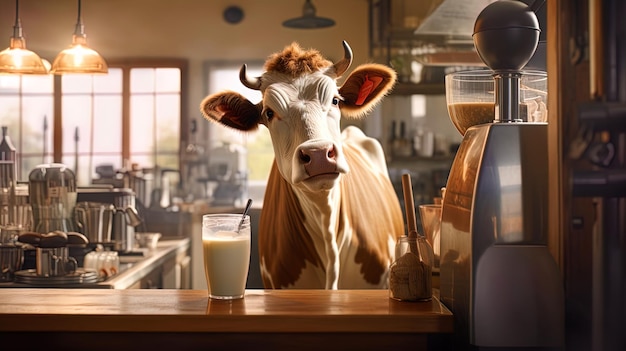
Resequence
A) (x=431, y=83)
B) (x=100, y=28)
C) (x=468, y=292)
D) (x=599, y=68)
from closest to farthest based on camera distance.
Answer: (x=599, y=68) → (x=468, y=292) → (x=431, y=83) → (x=100, y=28)

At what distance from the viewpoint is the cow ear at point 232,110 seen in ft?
8.18

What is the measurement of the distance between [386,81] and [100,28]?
17.3ft

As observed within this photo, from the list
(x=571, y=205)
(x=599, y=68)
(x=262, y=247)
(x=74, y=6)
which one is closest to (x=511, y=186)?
(x=571, y=205)

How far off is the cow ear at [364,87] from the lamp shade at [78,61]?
1616 millimetres

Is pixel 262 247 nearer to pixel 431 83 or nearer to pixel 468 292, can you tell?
pixel 468 292

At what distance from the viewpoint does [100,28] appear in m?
7.18

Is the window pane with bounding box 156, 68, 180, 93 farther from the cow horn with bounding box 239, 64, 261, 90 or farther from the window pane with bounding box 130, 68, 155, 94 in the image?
the cow horn with bounding box 239, 64, 261, 90

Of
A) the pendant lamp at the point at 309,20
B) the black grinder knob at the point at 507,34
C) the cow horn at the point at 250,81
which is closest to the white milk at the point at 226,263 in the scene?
the black grinder knob at the point at 507,34

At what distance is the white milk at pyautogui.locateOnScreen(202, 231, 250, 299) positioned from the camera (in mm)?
1304

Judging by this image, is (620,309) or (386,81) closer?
(620,309)

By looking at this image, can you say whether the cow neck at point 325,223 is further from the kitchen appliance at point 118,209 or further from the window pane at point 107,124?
the window pane at point 107,124

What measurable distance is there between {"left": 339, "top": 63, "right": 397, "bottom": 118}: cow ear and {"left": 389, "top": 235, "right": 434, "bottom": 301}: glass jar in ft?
4.23

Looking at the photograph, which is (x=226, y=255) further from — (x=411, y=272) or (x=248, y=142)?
(x=248, y=142)

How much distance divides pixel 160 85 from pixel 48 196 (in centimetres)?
419
